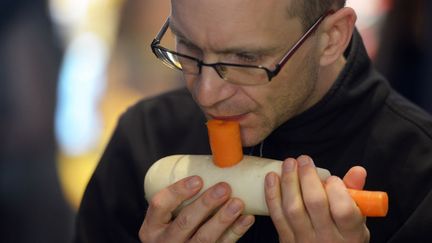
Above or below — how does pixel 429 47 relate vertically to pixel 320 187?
below

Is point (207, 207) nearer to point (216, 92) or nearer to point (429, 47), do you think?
point (216, 92)

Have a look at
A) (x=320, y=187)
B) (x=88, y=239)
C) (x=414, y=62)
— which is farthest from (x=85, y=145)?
(x=320, y=187)

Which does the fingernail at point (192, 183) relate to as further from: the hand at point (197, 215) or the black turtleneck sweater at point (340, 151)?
A: the black turtleneck sweater at point (340, 151)

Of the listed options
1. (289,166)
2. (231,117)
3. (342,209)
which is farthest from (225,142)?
(342,209)

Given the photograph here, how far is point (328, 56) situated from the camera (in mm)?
1563

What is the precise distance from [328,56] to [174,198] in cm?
42

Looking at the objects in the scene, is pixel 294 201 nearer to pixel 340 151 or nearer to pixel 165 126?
pixel 340 151

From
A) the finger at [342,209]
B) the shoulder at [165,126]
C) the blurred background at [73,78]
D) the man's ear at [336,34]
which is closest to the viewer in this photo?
the finger at [342,209]

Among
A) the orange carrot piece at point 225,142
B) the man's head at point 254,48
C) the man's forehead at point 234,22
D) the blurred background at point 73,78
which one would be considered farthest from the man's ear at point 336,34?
the blurred background at point 73,78

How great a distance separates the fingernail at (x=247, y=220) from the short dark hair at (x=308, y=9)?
14.5 inches

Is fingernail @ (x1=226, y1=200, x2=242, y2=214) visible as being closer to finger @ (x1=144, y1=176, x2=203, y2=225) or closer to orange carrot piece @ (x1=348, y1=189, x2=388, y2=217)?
finger @ (x1=144, y1=176, x2=203, y2=225)

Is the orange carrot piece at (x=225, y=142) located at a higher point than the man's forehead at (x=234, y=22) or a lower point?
lower

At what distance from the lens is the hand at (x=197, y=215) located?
1400 mm

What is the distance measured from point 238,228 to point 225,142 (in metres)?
0.16
